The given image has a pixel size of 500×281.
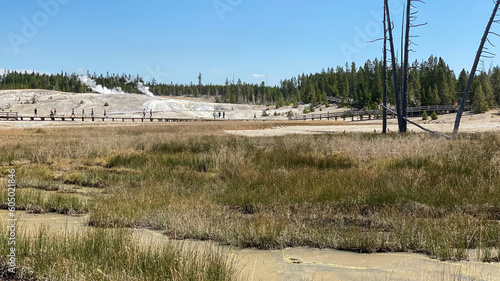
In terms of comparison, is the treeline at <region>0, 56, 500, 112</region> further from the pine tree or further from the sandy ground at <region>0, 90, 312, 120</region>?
the sandy ground at <region>0, 90, 312, 120</region>

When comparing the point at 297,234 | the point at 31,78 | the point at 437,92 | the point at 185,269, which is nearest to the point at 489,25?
the point at 297,234

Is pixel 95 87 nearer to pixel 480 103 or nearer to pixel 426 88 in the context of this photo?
pixel 426 88

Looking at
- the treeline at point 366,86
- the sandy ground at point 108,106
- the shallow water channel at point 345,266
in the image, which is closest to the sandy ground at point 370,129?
the treeline at point 366,86

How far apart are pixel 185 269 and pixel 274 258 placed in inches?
66.7

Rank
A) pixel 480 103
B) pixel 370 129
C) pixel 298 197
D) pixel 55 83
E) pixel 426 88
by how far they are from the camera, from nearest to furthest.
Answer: pixel 298 197, pixel 370 129, pixel 480 103, pixel 426 88, pixel 55 83

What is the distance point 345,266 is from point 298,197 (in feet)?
10.1

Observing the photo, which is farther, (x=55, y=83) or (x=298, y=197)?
(x=55, y=83)

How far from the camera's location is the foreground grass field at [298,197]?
5.56 meters

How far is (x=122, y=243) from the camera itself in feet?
15.4

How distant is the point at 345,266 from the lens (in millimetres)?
4844

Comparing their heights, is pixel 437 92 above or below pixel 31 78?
below

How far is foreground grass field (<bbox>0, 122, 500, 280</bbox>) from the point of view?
5.56 metres

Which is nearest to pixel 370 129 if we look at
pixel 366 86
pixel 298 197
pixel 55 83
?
pixel 298 197

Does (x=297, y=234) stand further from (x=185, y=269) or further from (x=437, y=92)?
(x=437, y=92)
